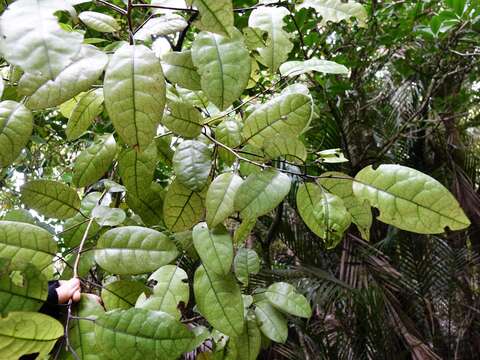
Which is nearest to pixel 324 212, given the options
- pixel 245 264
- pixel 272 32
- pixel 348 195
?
pixel 348 195

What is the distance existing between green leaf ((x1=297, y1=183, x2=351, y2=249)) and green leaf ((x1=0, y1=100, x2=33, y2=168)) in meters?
0.37

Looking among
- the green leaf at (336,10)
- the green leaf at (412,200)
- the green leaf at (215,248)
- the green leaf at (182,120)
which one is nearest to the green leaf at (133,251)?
the green leaf at (215,248)

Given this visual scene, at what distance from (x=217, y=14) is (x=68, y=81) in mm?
190

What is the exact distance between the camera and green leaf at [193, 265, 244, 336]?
61cm

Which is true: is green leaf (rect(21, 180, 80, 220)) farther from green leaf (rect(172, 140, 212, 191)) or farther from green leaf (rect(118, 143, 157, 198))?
green leaf (rect(172, 140, 212, 191))

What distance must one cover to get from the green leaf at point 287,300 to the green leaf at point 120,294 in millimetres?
347

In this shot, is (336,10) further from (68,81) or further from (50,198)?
(50,198)

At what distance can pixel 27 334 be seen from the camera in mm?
453

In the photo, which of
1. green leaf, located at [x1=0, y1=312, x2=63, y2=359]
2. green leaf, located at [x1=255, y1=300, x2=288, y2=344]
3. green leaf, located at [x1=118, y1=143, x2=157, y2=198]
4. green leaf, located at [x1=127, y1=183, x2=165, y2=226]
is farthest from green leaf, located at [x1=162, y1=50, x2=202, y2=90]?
green leaf, located at [x1=255, y1=300, x2=288, y2=344]

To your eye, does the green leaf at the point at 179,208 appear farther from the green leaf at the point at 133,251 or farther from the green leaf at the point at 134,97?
the green leaf at the point at 134,97

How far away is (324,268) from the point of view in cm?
233

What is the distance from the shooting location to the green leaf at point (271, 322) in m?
0.83

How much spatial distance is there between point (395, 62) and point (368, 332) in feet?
4.77

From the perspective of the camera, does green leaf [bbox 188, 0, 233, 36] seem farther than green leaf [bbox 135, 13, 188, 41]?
No
